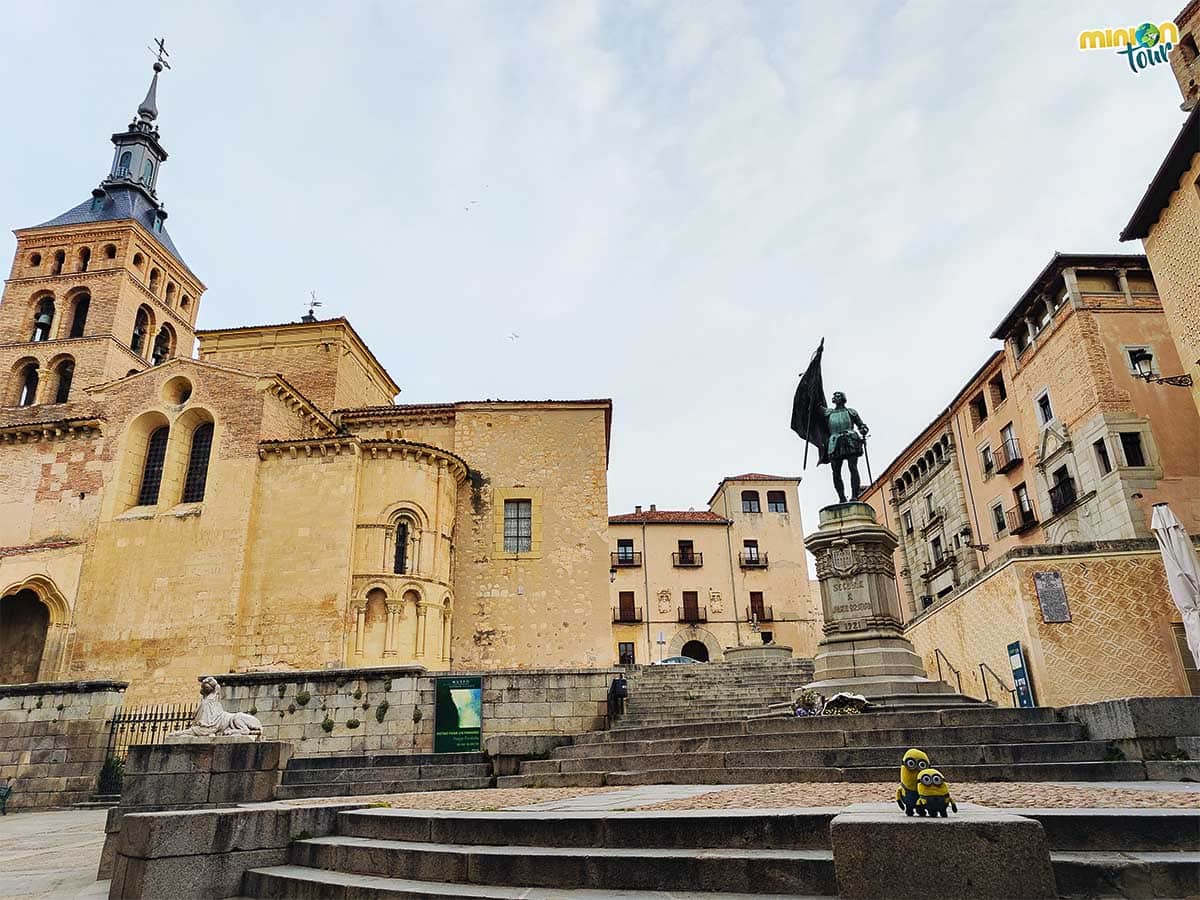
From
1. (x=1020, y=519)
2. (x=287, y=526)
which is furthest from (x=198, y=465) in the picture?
(x=1020, y=519)

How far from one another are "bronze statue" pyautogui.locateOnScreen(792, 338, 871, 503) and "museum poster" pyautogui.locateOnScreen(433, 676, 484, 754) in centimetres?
787

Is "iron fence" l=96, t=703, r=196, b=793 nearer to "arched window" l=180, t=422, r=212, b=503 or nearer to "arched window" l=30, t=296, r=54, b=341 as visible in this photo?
"arched window" l=180, t=422, r=212, b=503

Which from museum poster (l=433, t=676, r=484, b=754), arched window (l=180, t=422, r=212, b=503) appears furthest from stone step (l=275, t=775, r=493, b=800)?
arched window (l=180, t=422, r=212, b=503)

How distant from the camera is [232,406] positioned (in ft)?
82.7

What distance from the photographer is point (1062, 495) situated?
24.4 metres

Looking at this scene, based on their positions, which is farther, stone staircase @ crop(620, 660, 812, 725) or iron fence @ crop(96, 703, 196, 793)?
iron fence @ crop(96, 703, 196, 793)

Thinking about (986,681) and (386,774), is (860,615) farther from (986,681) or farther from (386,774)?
(386,774)

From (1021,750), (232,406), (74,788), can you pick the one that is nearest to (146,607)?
(232,406)

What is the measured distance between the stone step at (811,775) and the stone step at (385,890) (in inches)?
158

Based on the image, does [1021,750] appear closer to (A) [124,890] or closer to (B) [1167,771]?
(B) [1167,771]

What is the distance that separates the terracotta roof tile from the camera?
140 ft

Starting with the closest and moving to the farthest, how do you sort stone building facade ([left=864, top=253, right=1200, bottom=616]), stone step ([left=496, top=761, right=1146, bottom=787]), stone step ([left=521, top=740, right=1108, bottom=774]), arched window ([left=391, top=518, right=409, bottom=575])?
stone step ([left=496, top=761, right=1146, bottom=787]) < stone step ([left=521, top=740, right=1108, bottom=774]) < stone building facade ([left=864, top=253, right=1200, bottom=616]) < arched window ([left=391, top=518, right=409, bottom=575])

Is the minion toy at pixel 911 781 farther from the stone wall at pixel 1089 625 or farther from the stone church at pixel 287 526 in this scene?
the stone church at pixel 287 526

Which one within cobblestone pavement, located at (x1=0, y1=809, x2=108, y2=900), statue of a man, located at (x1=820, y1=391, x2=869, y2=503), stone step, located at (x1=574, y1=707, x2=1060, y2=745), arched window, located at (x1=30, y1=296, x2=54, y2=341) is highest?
arched window, located at (x1=30, y1=296, x2=54, y2=341)
